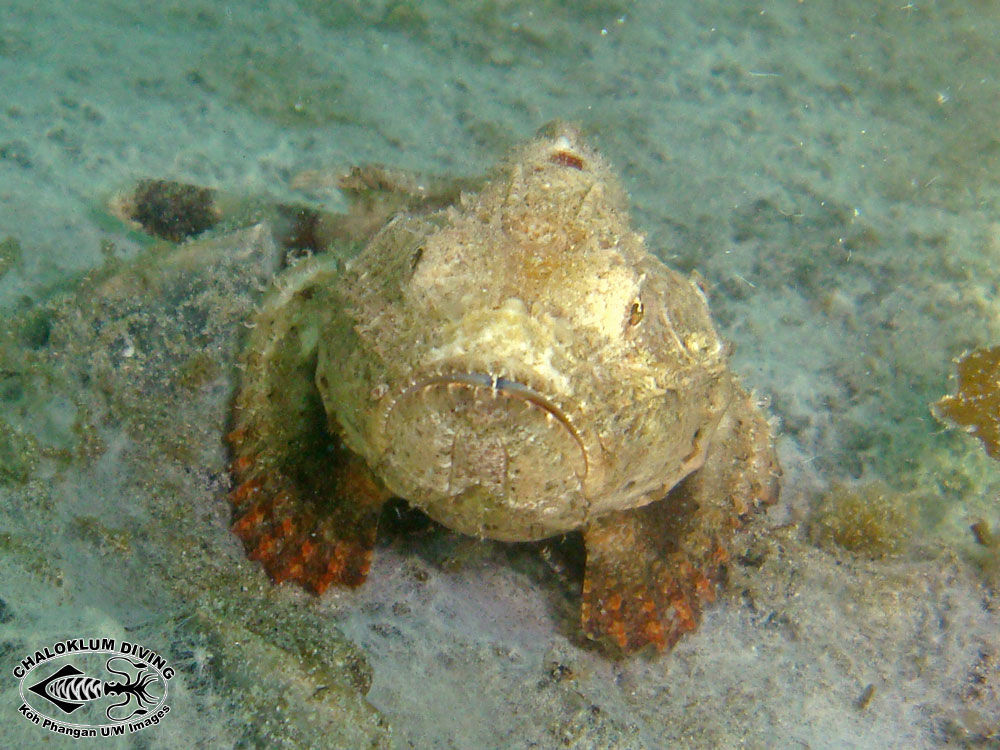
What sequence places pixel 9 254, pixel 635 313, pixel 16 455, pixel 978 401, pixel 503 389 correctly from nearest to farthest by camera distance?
pixel 503 389 → pixel 635 313 → pixel 16 455 → pixel 9 254 → pixel 978 401

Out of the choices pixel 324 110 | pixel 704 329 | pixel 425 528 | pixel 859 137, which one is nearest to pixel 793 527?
pixel 704 329

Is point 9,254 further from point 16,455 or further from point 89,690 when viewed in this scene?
point 89,690

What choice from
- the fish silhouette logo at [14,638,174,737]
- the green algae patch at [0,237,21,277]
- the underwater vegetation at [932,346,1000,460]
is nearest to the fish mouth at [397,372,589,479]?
the fish silhouette logo at [14,638,174,737]

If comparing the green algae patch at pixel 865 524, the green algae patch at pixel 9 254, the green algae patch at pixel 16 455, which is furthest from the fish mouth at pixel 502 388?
the green algae patch at pixel 9 254

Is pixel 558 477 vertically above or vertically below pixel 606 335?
below

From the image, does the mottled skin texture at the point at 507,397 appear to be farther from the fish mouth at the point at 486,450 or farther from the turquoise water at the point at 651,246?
the turquoise water at the point at 651,246

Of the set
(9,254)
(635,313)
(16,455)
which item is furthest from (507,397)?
(9,254)

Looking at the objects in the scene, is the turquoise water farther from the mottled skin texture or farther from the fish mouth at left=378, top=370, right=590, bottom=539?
the fish mouth at left=378, top=370, right=590, bottom=539

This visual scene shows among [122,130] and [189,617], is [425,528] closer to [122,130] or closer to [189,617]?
[189,617]
